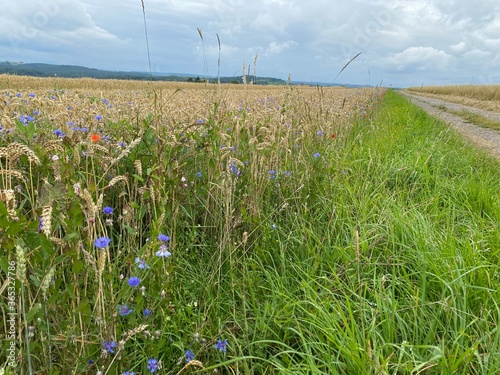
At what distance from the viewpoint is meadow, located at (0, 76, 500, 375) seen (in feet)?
4.43

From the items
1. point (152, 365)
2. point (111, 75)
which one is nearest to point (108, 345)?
point (152, 365)

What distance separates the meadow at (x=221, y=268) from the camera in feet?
4.43

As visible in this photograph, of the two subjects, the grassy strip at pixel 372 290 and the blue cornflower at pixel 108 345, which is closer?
the blue cornflower at pixel 108 345

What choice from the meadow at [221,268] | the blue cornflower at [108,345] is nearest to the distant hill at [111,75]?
the meadow at [221,268]


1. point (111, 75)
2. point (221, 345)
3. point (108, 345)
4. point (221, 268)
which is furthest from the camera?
point (111, 75)

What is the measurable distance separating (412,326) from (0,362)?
1.71 metres

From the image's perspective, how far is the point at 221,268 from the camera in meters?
2.14

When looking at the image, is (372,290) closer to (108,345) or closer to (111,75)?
(108,345)

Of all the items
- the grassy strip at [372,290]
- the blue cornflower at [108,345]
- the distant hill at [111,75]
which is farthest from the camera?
the distant hill at [111,75]

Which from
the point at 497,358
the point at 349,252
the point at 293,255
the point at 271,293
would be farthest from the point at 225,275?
the point at 497,358

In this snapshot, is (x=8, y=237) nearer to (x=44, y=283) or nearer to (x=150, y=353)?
(x=44, y=283)

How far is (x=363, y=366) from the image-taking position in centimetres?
135

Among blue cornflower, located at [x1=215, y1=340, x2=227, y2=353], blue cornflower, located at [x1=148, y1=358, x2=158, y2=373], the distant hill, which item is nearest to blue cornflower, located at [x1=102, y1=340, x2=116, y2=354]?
blue cornflower, located at [x1=148, y1=358, x2=158, y2=373]

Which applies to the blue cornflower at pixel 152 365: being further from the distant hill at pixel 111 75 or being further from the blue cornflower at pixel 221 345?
the distant hill at pixel 111 75
